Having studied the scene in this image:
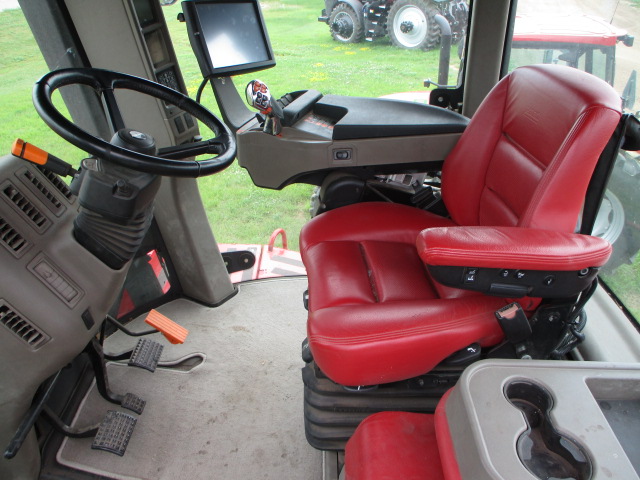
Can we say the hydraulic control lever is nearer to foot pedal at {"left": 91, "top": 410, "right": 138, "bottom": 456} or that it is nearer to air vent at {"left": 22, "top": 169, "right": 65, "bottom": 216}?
air vent at {"left": 22, "top": 169, "right": 65, "bottom": 216}

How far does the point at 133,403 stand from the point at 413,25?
209 centimetres

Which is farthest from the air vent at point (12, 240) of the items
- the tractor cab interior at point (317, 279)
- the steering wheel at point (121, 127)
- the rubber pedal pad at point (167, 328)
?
the rubber pedal pad at point (167, 328)

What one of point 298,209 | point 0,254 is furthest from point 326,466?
point 298,209

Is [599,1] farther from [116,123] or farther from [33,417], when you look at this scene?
[33,417]

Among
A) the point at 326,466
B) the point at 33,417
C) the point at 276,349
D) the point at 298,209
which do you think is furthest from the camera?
the point at 298,209

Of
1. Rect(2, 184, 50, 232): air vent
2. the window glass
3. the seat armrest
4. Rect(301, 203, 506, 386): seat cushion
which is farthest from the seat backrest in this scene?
Rect(2, 184, 50, 232): air vent

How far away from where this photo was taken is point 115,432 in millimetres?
1521

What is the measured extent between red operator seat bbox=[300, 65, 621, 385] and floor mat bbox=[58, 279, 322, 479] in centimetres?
60

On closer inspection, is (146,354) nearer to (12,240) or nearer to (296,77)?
(12,240)

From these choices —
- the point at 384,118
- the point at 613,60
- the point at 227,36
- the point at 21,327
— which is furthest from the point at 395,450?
the point at 227,36

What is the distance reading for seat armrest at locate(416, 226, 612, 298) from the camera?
39.8 inches

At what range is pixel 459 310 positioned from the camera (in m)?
1.13

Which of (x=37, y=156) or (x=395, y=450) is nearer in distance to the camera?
(x=395, y=450)

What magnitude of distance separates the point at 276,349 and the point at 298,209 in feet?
4.07
